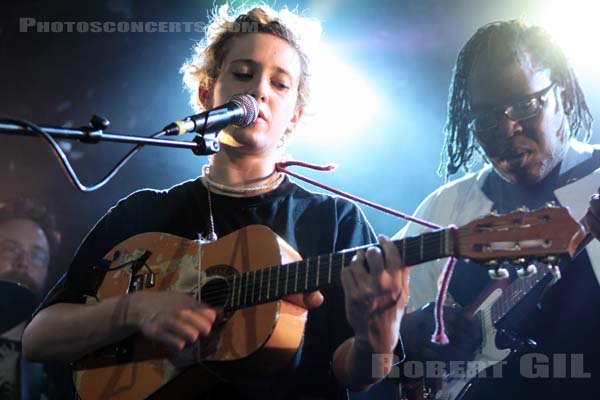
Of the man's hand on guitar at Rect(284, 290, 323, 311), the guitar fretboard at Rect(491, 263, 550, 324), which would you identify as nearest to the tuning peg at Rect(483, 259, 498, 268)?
the man's hand on guitar at Rect(284, 290, 323, 311)

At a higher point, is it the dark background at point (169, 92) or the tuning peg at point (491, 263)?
the dark background at point (169, 92)

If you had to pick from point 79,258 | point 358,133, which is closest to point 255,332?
point 79,258

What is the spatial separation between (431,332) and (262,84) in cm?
116

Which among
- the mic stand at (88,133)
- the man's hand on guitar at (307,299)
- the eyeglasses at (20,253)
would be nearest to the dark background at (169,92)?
the eyeglasses at (20,253)

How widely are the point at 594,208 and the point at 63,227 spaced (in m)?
2.97

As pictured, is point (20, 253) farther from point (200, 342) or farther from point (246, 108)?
point (246, 108)

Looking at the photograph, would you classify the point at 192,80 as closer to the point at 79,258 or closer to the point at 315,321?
the point at 79,258

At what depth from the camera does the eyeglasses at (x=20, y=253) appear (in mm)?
3572

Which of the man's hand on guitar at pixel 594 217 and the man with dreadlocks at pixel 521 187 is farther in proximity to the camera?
the man with dreadlocks at pixel 521 187

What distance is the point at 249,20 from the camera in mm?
2477

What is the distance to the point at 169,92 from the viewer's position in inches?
146

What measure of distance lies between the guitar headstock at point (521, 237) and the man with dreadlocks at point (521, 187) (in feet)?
2.31

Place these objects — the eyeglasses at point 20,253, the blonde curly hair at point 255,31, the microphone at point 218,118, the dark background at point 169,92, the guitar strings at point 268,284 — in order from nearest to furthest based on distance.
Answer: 1. the microphone at point 218,118
2. the guitar strings at point 268,284
3. the blonde curly hair at point 255,31
4. the dark background at point 169,92
5. the eyeglasses at point 20,253

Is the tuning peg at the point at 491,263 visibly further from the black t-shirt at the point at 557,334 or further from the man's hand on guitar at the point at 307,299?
the black t-shirt at the point at 557,334
